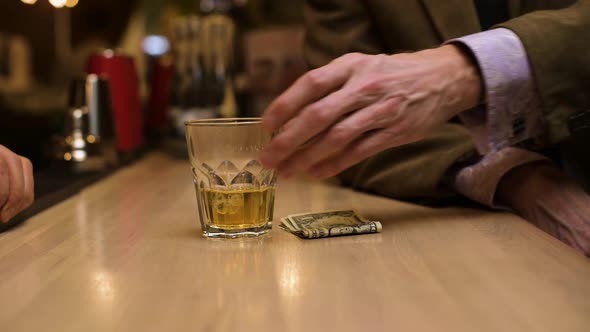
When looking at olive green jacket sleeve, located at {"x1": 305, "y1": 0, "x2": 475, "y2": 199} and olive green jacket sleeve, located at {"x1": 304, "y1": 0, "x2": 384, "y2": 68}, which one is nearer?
olive green jacket sleeve, located at {"x1": 305, "y1": 0, "x2": 475, "y2": 199}

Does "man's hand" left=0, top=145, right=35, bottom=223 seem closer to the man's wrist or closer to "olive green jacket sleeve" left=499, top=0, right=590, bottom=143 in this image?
the man's wrist

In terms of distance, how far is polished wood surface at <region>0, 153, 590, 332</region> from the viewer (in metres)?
0.56

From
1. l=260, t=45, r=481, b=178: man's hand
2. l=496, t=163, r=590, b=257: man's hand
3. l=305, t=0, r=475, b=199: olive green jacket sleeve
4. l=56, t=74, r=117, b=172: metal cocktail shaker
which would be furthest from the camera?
l=56, t=74, r=117, b=172: metal cocktail shaker

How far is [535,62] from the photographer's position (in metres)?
0.87

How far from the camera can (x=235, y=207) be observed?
844mm

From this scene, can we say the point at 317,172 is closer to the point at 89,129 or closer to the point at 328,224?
the point at 328,224

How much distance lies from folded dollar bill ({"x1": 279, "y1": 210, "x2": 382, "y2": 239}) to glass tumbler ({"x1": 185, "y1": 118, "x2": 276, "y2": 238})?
46mm

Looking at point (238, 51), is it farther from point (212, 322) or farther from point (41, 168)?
point (212, 322)

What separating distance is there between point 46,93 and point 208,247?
4.04 feet

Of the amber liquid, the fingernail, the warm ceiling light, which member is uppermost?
the warm ceiling light

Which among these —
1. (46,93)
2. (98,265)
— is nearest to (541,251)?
(98,265)

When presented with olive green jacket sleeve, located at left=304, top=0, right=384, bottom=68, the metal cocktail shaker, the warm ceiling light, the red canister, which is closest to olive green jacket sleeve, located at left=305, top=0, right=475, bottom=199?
olive green jacket sleeve, located at left=304, top=0, right=384, bottom=68

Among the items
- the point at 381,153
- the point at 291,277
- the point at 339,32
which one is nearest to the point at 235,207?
the point at 291,277

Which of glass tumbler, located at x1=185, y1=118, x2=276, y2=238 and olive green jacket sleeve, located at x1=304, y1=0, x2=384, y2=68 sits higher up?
olive green jacket sleeve, located at x1=304, y1=0, x2=384, y2=68
